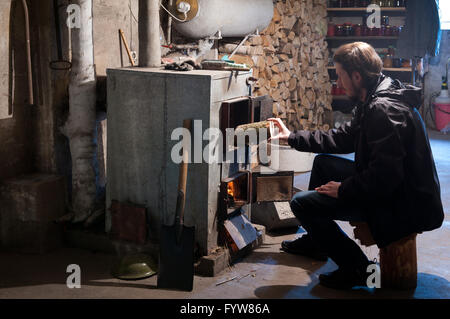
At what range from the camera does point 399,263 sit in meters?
3.16

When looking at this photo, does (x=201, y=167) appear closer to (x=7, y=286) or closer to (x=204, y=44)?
Answer: (x=7, y=286)

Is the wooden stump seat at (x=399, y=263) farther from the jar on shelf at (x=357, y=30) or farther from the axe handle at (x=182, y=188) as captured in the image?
the jar on shelf at (x=357, y=30)

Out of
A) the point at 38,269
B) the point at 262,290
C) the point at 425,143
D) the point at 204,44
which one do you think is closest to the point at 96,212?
the point at 38,269

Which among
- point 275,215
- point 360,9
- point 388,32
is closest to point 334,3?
point 360,9

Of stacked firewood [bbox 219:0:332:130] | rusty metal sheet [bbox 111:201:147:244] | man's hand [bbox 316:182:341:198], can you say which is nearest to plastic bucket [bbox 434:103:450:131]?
stacked firewood [bbox 219:0:332:130]

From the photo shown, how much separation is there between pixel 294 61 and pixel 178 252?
4470 mm

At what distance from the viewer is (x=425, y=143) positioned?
2992 mm

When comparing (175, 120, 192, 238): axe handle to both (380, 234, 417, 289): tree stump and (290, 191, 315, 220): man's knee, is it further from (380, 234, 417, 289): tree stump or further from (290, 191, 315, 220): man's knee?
(380, 234, 417, 289): tree stump

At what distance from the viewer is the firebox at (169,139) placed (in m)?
3.36

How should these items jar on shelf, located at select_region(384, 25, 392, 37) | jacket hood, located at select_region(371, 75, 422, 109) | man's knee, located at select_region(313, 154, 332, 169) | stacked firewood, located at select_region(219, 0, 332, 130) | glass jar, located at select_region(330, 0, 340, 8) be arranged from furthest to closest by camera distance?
glass jar, located at select_region(330, 0, 340, 8)
jar on shelf, located at select_region(384, 25, 392, 37)
stacked firewood, located at select_region(219, 0, 332, 130)
man's knee, located at select_region(313, 154, 332, 169)
jacket hood, located at select_region(371, 75, 422, 109)

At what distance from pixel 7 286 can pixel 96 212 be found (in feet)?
2.73

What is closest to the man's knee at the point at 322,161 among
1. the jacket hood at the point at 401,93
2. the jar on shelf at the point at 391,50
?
the jacket hood at the point at 401,93

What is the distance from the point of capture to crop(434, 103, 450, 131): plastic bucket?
895 cm

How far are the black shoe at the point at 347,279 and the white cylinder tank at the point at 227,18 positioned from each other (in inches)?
89.6
